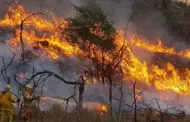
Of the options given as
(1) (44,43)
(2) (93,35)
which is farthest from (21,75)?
(2) (93,35)

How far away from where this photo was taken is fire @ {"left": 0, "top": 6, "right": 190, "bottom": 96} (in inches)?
1437

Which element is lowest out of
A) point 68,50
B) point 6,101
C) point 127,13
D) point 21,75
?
point 6,101

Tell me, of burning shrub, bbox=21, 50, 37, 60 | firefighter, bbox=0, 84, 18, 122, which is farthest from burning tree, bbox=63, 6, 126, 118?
firefighter, bbox=0, 84, 18, 122

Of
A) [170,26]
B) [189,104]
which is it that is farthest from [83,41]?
[170,26]

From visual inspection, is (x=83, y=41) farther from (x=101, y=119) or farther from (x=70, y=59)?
(x=101, y=119)

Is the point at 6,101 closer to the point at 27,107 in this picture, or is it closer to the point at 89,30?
the point at 27,107

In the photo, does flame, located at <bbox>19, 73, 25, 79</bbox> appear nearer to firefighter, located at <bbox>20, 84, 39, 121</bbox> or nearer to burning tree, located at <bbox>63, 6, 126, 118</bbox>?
burning tree, located at <bbox>63, 6, 126, 118</bbox>

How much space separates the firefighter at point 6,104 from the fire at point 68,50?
61.3 ft

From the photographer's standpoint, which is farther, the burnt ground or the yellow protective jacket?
the burnt ground

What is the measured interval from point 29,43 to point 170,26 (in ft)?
61.4

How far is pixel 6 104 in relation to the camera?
54.2ft

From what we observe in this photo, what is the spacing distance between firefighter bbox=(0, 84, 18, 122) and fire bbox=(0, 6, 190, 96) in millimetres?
18693

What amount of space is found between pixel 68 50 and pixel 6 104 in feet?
68.5

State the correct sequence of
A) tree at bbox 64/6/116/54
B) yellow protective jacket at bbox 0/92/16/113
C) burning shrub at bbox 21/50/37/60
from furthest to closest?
tree at bbox 64/6/116/54
burning shrub at bbox 21/50/37/60
yellow protective jacket at bbox 0/92/16/113
